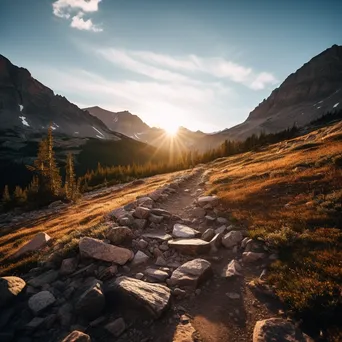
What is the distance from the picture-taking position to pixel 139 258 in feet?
34.0

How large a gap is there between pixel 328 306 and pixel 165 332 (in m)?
4.67

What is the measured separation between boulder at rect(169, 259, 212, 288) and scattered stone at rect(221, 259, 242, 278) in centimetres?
63

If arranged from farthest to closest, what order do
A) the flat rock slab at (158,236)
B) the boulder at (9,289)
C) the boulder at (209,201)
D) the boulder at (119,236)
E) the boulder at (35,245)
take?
the boulder at (209,201) → the boulder at (35,245) → the flat rock slab at (158,236) → the boulder at (119,236) → the boulder at (9,289)

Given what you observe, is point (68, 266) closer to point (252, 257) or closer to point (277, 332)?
point (252, 257)

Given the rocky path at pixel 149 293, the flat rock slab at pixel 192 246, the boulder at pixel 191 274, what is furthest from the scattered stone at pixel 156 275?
the flat rock slab at pixel 192 246

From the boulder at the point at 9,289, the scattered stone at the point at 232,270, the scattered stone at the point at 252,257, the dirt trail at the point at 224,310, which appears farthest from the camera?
the scattered stone at the point at 252,257

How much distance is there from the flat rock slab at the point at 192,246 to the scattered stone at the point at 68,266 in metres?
4.56

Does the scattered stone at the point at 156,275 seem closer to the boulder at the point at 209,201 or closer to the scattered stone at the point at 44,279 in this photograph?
the scattered stone at the point at 44,279

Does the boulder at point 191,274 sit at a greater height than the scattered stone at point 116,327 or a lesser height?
greater

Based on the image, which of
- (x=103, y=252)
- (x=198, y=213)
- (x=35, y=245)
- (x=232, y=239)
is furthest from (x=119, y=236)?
(x=198, y=213)

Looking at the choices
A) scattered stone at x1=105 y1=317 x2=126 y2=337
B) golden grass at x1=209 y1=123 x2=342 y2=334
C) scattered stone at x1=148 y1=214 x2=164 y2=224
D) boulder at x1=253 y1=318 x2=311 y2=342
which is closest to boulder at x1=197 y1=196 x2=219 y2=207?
golden grass at x1=209 y1=123 x2=342 y2=334

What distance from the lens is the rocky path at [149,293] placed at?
6586mm

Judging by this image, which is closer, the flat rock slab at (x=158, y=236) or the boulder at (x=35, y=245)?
the flat rock slab at (x=158, y=236)

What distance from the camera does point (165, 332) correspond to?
6.55 metres
